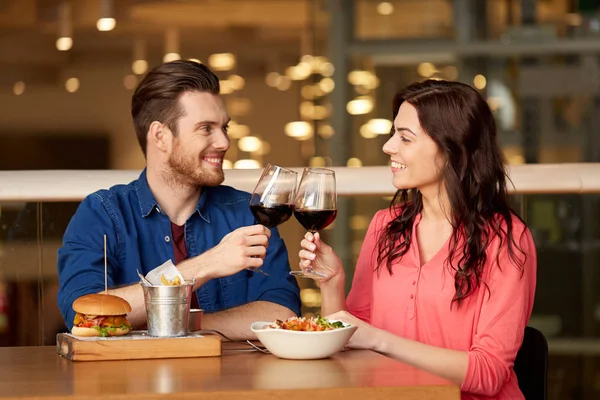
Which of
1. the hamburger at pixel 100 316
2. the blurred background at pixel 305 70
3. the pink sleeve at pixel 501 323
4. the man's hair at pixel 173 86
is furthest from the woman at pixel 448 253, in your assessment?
the blurred background at pixel 305 70

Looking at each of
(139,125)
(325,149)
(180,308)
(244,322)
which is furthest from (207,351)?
(325,149)

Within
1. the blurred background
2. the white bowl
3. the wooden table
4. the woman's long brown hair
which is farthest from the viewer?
the blurred background

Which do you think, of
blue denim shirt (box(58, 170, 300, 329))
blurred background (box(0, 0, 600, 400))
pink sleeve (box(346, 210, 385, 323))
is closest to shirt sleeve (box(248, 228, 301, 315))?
blue denim shirt (box(58, 170, 300, 329))

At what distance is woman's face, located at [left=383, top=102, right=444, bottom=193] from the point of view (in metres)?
2.09

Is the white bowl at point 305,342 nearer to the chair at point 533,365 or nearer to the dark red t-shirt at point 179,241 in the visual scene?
the chair at point 533,365

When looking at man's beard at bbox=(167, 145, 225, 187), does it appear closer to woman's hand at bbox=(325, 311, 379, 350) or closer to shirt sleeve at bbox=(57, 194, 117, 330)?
shirt sleeve at bbox=(57, 194, 117, 330)

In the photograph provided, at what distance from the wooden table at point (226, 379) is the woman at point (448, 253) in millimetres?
327

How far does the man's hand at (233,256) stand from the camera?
1858 millimetres

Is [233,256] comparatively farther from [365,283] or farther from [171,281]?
[365,283]

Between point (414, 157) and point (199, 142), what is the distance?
1.82 feet

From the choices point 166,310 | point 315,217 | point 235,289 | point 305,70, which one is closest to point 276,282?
point 235,289

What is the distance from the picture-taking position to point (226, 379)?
4.69 ft

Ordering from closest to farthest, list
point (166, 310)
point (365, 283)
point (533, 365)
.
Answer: point (166, 310)
point (533, 365)
point (365, 283)

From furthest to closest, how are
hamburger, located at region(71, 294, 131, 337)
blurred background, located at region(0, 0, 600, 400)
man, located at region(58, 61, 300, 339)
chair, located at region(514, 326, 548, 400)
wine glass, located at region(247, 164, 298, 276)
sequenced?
blurred background, located at region(0, 0, 600, 400) < man, located at region(58, 61, 300, 339) < chair, located at region(514, 326, 548, 400) < wine glass, located at region(247, 164, 298, 276) < hamburger, located at region(71, 294, 131, 337)
